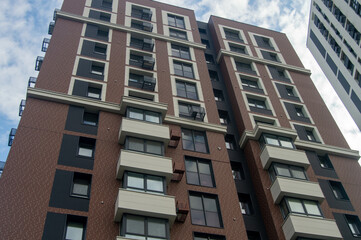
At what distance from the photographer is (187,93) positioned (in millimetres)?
46281

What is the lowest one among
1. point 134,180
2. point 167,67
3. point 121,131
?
point 134,180

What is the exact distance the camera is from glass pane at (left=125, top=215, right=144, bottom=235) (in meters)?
28.6

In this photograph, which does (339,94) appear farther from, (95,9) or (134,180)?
(95,9)

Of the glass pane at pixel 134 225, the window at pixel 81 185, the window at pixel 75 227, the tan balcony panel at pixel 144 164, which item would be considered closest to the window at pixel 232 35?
the tan balcony panel at pixel 144 164

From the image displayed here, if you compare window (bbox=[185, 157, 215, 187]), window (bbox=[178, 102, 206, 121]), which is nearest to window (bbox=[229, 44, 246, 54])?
window (bbox=[178, 102, 206, 121])

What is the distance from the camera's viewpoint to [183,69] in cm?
5019

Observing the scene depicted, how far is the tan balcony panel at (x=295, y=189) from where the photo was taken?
118ft

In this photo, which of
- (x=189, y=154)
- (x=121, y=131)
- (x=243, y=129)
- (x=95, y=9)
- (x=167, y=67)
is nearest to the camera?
(x=121, y=131)

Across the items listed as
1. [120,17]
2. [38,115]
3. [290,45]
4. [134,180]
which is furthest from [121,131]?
[290,45]

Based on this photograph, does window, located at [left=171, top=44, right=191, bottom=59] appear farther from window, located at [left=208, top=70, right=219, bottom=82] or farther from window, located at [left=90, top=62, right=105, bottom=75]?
window, located at [left=90, top=62, right=105, bottom=75]

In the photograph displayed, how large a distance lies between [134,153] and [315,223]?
50.9 ft

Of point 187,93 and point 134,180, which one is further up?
point 187,93

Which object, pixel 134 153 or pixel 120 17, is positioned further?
pixel 120 17

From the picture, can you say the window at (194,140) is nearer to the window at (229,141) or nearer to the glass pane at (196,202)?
the window at (229,141)
